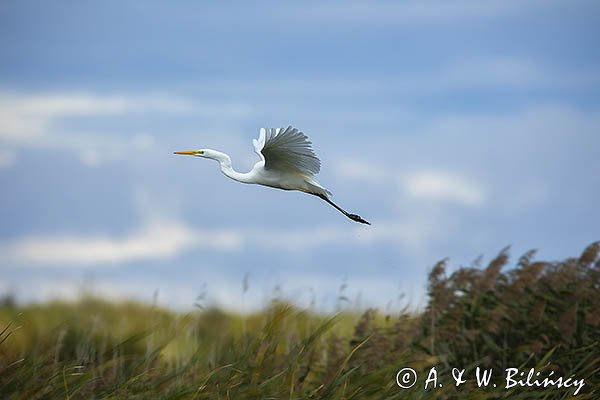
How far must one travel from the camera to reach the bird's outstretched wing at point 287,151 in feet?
17.7

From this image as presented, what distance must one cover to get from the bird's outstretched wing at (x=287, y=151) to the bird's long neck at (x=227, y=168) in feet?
0.55

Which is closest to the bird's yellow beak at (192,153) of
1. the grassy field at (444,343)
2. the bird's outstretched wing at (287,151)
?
the bird's outstretched wing at (287,151)

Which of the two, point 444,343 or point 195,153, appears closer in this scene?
point 195,153

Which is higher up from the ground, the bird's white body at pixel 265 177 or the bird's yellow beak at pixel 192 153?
the bird's yellow beak at pixel 192 153

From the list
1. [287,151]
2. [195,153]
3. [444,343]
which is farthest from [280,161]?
[444,343]

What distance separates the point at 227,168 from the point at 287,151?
403 mm

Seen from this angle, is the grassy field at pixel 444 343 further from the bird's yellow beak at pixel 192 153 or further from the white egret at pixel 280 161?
the bird's yellow beak at pixel 192 153

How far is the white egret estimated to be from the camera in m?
5.41

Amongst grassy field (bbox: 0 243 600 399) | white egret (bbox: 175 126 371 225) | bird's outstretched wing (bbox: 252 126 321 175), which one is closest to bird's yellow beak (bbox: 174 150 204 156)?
white egret (bbox: 175 126 371 225)

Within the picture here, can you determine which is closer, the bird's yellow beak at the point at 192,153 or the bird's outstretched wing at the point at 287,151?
the bird's outstretched wing at the point at 287,151

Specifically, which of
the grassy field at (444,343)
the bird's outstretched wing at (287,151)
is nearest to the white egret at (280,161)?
the bird's outstretched wing at (287,151)

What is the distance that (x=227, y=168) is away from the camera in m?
5.58

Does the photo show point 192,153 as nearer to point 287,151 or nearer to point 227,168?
point 227,168

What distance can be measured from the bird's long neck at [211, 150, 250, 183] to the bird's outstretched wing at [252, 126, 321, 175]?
0.17m
